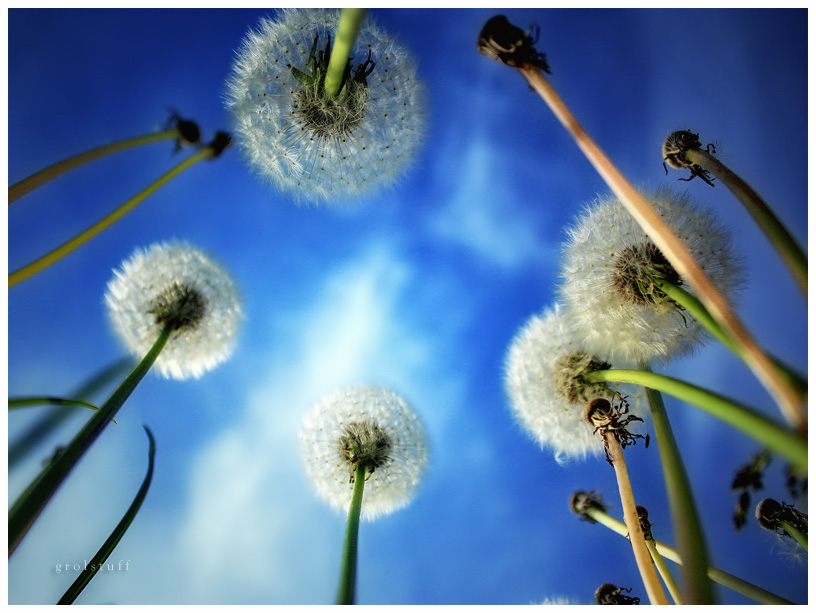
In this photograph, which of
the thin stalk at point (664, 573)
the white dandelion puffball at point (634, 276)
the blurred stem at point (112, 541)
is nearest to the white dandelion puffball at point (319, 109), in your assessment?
the white dandelion puffball at point (634, 276)

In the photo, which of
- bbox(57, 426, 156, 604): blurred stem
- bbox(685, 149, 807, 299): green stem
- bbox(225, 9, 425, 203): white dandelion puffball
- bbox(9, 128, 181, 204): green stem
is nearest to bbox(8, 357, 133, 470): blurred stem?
bbox(57, 426, 156, 604): blurred stem

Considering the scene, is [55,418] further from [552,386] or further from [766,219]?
[766,219]

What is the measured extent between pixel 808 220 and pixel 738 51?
59 cm

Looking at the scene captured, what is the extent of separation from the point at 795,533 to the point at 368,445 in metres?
1.42

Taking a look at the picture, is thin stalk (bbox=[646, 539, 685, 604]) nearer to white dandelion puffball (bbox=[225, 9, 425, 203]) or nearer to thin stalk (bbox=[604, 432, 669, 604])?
thin stalk (bbox=[604, 432, 669, 604])

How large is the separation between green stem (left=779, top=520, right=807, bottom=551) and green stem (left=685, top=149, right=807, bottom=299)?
78 centimetres

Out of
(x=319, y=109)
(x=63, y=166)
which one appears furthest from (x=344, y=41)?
(x=63, y=166)

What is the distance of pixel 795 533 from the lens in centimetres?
152

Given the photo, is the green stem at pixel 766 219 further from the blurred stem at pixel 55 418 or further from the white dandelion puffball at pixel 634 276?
the blurred stem at pixel 55 418

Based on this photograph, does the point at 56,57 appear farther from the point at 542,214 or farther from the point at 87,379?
the point at 542,214

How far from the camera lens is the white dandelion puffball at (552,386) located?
68.7 inches

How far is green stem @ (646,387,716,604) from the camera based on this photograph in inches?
43.9

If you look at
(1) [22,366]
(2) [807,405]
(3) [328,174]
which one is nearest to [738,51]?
(2) [807,405]

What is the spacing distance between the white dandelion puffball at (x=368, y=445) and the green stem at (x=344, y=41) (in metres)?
1.06
